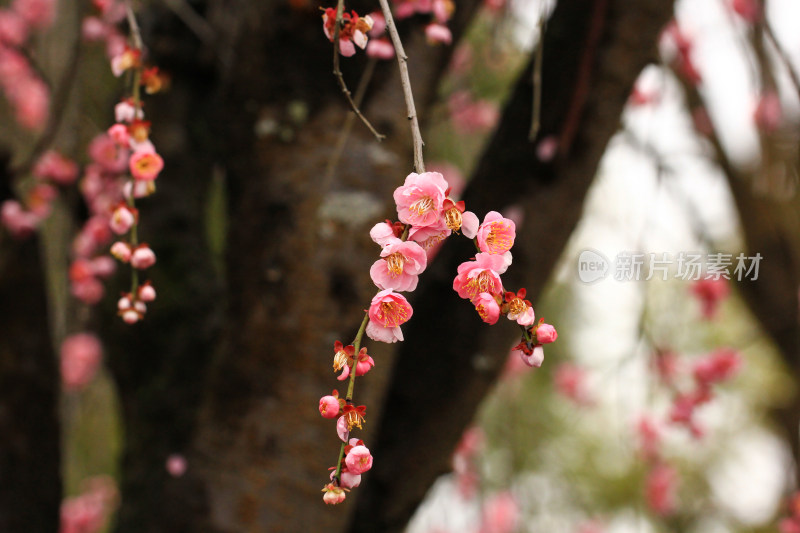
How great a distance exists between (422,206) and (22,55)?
5.14ft

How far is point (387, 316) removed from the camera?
17.8 inches

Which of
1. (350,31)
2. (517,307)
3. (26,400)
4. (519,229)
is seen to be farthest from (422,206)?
(26,400)

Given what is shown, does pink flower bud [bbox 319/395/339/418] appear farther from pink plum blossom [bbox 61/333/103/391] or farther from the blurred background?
pink plum blossom [bbox 61/333/103/391]

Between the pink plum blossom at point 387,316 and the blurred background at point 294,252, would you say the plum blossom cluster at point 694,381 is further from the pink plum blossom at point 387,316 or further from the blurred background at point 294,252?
the pink plum blossom at point 387,316

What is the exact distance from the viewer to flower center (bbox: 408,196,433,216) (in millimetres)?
415

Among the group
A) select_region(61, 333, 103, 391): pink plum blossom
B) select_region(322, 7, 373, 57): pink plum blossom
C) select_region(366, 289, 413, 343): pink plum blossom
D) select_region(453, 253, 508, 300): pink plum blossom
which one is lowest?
select_region(61, 333, 103, 391): pink plum blossom

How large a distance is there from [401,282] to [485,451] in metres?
3.87

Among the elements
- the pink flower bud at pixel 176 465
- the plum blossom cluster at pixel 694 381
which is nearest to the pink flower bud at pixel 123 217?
the pink flower bud at pixel 176 465

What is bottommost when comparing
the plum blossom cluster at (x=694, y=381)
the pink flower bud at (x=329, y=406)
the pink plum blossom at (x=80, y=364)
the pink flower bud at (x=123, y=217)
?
the pink plum blossom at (x=80, y=364)

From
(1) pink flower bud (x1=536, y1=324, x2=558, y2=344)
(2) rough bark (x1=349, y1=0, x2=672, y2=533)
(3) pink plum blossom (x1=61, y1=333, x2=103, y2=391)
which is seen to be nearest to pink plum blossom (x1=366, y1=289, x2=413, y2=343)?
(1) pink flower bud (x1=536, y1=324, x2=558, y2=344)

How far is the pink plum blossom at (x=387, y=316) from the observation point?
440 millimetres

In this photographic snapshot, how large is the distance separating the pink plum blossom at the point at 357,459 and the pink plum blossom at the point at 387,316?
0.08m

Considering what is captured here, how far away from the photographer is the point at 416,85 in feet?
3.84

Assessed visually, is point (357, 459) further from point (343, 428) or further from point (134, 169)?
point (134, 169)
